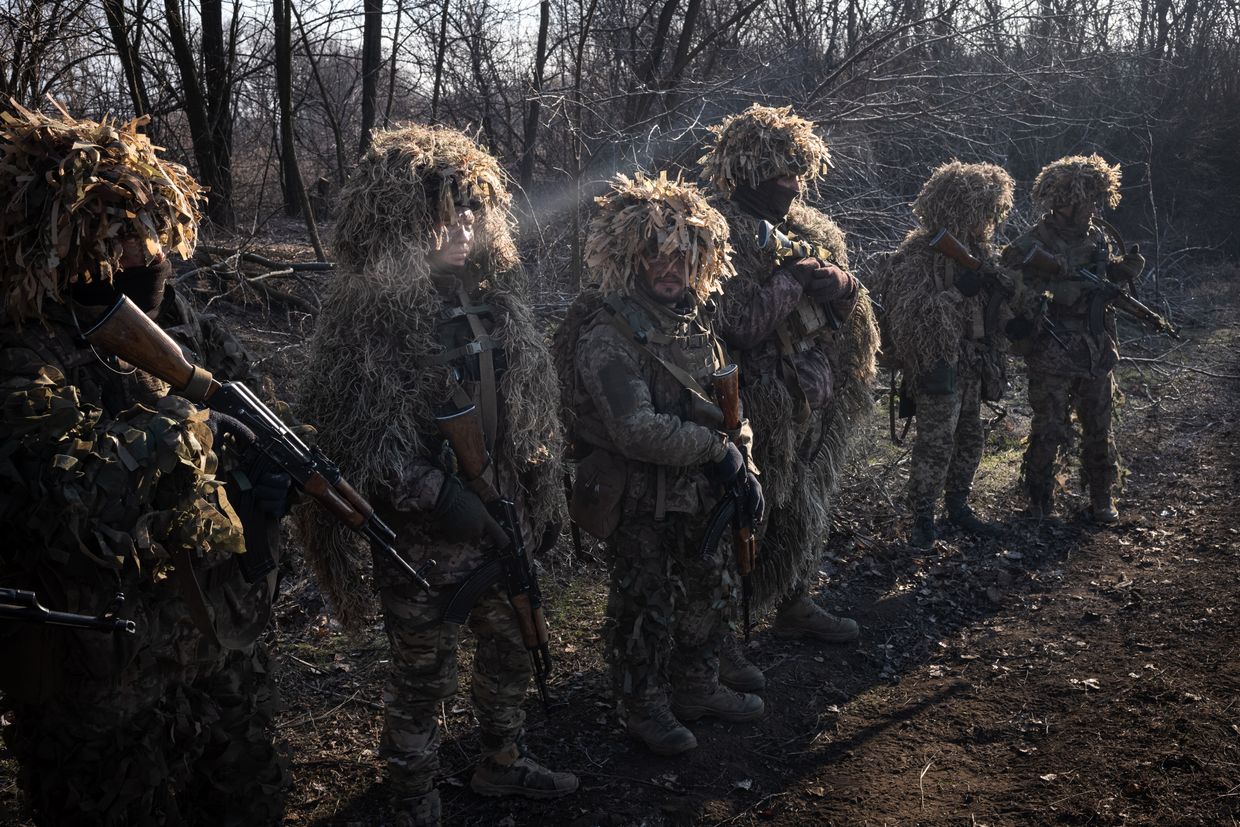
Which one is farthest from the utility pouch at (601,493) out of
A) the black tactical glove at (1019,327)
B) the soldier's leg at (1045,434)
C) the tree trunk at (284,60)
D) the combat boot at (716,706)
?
the tree trunk at (284,60)

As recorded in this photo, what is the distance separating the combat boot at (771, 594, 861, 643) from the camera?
15.6 feet

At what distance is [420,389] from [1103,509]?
5234mm

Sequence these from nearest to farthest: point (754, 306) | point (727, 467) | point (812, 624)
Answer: point (727, 467)
point (754, 306)
point (812, 624)

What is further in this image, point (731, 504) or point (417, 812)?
point (731, 504)

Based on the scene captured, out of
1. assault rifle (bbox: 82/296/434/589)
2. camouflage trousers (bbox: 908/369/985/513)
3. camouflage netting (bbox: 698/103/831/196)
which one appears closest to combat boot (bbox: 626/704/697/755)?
assault rifle (bbox: 82/296/434/589)

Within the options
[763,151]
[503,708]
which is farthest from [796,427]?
[503,708]

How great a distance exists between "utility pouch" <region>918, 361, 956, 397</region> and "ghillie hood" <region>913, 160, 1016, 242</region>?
831 millimetres

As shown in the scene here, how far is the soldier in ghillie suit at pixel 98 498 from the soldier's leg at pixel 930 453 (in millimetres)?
4473

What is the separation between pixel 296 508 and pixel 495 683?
958mm

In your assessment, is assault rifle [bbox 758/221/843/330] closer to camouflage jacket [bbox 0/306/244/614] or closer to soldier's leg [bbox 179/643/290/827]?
camouflage jacket [bbox 0/306/244/614]

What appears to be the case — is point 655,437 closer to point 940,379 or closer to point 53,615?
point 53,615

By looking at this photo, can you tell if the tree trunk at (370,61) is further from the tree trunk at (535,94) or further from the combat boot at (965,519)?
the combat boot at (965,519)

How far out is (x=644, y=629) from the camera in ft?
12.3

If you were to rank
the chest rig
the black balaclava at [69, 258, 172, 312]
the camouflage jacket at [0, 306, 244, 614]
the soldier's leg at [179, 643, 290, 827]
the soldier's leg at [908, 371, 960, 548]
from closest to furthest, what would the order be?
the camouflage jacket at [0, 306, 244, 614], the black balaclava at [69, 258, 172, 312], the soldier's leg at [179, 643, 290, 827], the chest rig, the soldier's leg at [908, 371, 960, 548]
